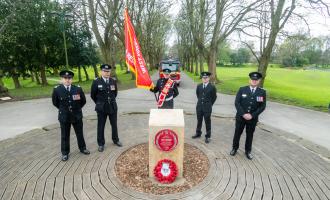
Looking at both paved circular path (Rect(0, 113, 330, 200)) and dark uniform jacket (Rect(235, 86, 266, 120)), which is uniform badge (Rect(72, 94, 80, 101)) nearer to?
paved circular path (Rect(0, 113, 330, 200))

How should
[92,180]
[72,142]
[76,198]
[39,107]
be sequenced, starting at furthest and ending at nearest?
[39,107]
[72,142]
[92,180]
[76,198]

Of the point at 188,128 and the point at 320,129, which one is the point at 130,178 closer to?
the point at 188,128

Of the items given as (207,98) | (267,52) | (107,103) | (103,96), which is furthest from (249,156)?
(267,52)

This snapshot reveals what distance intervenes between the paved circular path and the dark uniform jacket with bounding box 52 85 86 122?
104cm

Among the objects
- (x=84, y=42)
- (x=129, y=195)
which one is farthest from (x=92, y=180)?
(x=84, y=42)

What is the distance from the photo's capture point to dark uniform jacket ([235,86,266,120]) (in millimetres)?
5094

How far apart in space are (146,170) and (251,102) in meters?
2.83

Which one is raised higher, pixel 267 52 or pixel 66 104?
pixel 267 52

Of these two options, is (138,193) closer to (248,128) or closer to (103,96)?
(103,96)

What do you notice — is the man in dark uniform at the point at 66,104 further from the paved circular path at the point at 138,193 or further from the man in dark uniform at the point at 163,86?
the man in dark uniform at the point at 163,86

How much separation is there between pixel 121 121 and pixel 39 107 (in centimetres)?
513

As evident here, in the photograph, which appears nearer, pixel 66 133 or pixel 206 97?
pixel 66 133

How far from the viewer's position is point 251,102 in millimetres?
5133

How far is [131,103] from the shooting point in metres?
11.7
